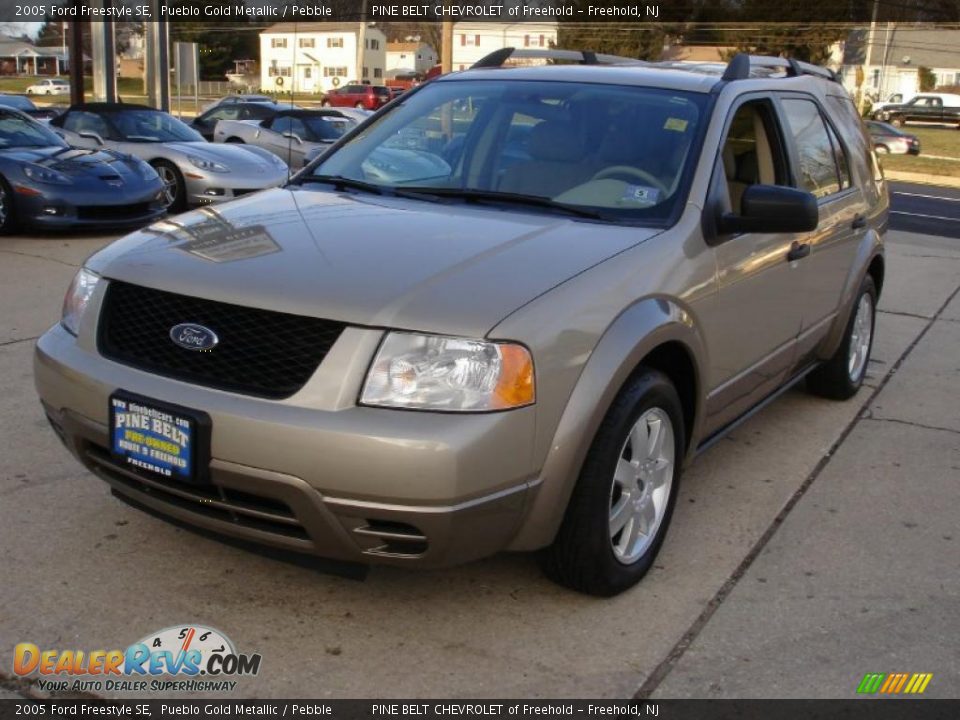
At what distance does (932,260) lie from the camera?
11672 millimetres

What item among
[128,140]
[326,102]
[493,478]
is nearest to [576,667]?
[493,478]

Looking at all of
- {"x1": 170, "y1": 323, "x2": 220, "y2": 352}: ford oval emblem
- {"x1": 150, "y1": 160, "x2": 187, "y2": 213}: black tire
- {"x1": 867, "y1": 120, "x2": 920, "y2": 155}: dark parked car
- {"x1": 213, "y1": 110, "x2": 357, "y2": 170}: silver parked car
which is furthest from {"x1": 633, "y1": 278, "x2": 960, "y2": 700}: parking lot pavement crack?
{"x1": 867, "y1": 120, "x2": 920, "y2": 155}: dark parked car

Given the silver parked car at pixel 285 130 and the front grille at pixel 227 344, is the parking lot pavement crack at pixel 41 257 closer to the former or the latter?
the front grille at pixel 227 344

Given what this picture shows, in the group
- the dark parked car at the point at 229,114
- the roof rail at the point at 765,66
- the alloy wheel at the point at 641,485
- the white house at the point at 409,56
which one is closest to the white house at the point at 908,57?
the white house at the point at 409,56

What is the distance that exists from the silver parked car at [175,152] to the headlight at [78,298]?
8551 millimetres

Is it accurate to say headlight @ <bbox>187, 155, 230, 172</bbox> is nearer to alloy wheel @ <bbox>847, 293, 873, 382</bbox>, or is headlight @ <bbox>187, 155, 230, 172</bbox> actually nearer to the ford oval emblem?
alloy wheel @ <bbox>847, 293, 873, 382</bbox>

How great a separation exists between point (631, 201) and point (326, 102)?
46776 millimetres

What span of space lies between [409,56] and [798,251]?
11171 cm

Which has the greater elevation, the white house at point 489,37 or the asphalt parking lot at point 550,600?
the white house at point 489,37

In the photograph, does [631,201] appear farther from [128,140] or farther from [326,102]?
[326,102]

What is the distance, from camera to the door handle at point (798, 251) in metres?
4.48

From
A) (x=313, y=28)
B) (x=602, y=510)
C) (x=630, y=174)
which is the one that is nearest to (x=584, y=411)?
(x=602, y=510)

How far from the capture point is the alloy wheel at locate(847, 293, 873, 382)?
5789mm

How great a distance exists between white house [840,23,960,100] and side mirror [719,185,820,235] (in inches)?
2893
